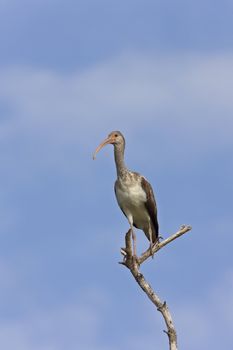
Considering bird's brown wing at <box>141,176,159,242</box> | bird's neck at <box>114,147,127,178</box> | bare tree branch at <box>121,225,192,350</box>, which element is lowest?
bare tree branch at <box>121,225,192,350</box>

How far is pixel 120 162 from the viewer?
38219mm

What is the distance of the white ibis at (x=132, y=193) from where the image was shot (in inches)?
1497

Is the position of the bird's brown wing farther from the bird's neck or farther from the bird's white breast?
the bird's neck

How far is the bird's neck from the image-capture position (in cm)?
3816

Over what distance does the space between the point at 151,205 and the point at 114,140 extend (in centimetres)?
167

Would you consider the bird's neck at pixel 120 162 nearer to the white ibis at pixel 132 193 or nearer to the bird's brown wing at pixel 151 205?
the white ibis at pixel 132 193

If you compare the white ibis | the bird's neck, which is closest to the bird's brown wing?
the white ibis

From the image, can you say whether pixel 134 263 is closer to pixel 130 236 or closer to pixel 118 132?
pixel 130 236

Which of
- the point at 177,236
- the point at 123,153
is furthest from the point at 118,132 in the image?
the point at 177,236

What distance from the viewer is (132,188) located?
3800 centimetres

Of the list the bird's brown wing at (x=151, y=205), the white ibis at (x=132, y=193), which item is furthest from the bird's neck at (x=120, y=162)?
the bird's brown wing at (x=151, y=205)

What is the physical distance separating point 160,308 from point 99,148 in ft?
12.9

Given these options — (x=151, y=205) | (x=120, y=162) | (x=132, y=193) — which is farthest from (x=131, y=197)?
(x=120, y=162)

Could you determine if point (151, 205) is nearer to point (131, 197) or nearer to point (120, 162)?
point (131, 197)
